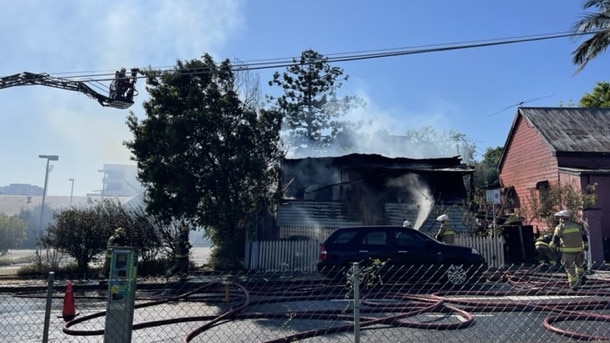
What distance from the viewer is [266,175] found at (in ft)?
49.4

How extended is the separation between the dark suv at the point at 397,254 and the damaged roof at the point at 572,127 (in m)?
13.5

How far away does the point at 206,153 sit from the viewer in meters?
14.2

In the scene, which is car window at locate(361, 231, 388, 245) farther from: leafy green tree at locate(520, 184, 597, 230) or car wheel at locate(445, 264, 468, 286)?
leafy green tree at locate(520, 184, 597, 230)

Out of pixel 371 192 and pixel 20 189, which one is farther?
pixel 20 189

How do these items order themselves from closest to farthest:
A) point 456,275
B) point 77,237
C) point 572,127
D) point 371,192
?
point 456,275 → point 77,237 → point 371,192 → point 572,127

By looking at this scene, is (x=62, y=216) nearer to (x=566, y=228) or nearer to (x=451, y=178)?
(x=566, y=228)

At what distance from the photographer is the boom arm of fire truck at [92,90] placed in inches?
579

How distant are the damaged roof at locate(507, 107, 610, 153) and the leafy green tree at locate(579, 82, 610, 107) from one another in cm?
839

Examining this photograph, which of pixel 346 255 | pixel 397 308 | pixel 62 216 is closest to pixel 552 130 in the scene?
pixel 346 255

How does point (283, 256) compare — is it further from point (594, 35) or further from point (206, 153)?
point (594, 35)

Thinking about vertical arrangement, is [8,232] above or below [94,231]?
below

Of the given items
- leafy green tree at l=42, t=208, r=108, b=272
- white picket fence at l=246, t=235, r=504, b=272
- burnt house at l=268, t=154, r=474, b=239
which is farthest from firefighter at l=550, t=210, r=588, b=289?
leafy green tree at l=42, t=208, r=108, b=272

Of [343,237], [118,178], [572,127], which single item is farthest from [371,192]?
[118,178]

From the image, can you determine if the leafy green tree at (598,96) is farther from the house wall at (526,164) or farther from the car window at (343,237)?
the car window at (343,237)
